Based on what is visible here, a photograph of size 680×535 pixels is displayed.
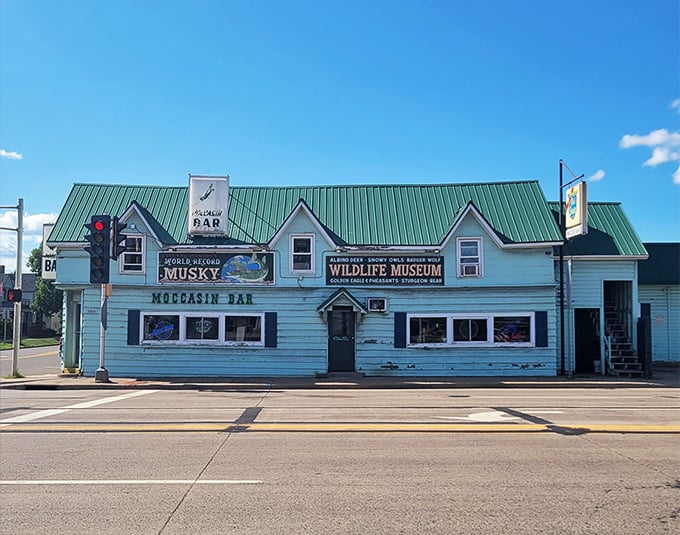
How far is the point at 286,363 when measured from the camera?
72.0 ft

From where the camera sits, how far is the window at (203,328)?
22141 mm

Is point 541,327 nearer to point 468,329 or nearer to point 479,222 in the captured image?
point 468,329

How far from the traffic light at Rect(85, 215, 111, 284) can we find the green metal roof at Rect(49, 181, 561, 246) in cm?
345

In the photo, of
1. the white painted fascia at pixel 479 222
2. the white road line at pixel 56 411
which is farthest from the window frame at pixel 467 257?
the white road line at pixel 56 411

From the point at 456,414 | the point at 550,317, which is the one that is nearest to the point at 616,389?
the point at 550,317

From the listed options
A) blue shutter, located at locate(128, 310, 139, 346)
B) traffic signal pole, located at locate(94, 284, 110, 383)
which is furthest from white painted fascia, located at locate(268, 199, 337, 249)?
traffic signal pole, located at locate(94, 284, 110, 383)

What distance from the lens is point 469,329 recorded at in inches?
872

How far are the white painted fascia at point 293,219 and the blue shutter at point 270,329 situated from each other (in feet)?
8.08

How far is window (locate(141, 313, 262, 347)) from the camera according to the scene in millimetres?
22141

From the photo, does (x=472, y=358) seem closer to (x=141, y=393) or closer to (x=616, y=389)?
(x=616, y=389)

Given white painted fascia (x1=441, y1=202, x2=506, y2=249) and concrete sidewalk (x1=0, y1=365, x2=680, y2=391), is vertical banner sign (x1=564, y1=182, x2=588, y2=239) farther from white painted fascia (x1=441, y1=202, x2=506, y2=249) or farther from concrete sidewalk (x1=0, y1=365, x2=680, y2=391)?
concrete sidewalk (x1=0, y1=365, x2=680, y2=391)

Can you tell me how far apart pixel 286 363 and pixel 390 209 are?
7.09 metres

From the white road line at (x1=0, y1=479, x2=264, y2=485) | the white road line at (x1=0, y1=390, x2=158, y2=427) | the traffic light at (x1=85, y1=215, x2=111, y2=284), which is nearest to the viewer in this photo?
the white road line at (x1=0, y1=479, x2=264, y2=485)

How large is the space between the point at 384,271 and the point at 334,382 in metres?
4.55
